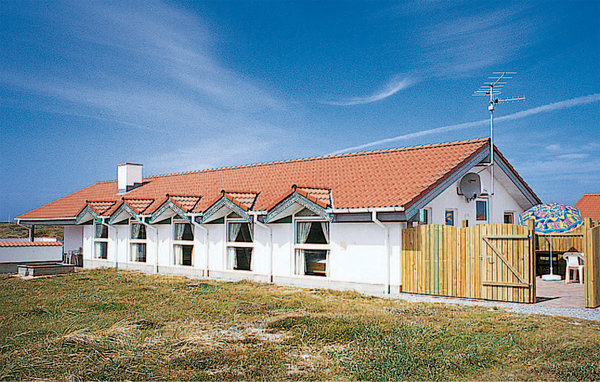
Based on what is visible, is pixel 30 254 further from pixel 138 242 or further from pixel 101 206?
pixel 138 242

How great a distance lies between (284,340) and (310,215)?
802 centimetres

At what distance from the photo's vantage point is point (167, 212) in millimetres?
20703

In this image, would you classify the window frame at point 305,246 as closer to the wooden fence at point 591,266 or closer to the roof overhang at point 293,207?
the roof overhang at point 293,207

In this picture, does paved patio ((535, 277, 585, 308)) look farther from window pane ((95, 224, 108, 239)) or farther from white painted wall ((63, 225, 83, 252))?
white painted wall ((63, 225, 83, 252))

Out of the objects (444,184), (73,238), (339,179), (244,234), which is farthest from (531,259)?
(73,238)

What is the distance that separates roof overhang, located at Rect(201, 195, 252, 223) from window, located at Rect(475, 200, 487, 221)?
8302 mm

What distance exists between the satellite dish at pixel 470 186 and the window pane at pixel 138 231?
13.5 meters

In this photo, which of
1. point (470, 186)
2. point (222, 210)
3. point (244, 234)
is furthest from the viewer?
point (222, 210)

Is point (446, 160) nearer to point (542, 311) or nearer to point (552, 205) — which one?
point (552, 205)

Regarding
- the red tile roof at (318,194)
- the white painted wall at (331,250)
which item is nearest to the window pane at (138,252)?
the white painted wall at (331,250)

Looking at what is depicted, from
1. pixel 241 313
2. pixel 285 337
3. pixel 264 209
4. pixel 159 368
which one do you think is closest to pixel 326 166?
pixel 264 209

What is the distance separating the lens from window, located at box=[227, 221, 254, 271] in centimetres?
1792

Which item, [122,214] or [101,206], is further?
[101,206]

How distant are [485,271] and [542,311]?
1759 mm
